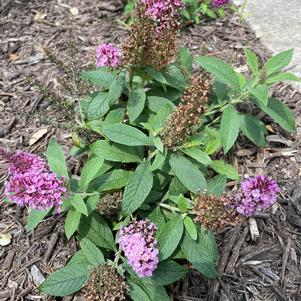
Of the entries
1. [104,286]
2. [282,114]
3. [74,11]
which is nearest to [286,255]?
[282,114]

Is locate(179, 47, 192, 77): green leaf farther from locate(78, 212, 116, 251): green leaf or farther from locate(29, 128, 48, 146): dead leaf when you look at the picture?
locate(78, 212, 116, 251): green leaf

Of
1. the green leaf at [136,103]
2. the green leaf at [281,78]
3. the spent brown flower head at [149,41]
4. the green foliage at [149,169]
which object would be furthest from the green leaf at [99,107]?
the green leaf at [281,78]

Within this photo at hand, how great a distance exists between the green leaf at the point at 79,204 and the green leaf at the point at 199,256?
24.8 inches

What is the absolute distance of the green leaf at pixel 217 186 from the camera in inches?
105

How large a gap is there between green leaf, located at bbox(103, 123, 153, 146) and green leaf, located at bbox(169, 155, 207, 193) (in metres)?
0.21

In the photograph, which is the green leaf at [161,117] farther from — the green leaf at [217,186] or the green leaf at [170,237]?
the green leaf at [170,237]

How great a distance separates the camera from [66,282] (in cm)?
249

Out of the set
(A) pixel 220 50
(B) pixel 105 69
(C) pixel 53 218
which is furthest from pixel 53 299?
(A) pixel 220 50

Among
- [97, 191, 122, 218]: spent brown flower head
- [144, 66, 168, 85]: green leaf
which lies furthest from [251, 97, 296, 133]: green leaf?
[97, 191, 122, 218]: spent brown flower head

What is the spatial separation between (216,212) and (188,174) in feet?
1.34

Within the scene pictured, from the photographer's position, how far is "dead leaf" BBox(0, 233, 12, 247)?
2.97m

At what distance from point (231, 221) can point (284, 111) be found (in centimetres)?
130

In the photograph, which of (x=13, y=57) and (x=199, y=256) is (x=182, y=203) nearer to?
(x=199, y=256)

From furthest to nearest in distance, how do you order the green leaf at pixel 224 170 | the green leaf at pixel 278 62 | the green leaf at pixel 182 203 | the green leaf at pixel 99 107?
the green leaf at pixel 278 62 < the green leaf at pixel 224 170 < the green leaf at pixel 99 107 < the green leaf at pixel 182 203
